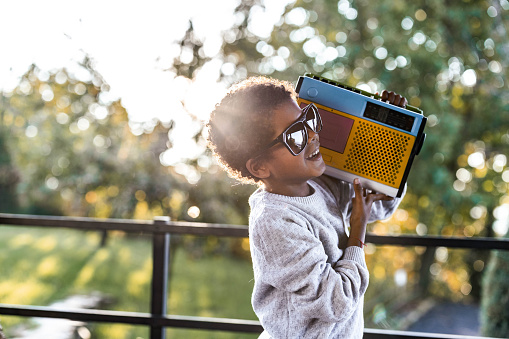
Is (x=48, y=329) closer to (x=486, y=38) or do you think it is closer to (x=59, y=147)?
(x=59, y=147)

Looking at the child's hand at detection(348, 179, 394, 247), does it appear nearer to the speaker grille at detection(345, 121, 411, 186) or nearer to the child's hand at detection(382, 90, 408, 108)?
the speaker grille at detection(345, 121, 411, 186)

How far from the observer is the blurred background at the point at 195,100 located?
17.8 ft

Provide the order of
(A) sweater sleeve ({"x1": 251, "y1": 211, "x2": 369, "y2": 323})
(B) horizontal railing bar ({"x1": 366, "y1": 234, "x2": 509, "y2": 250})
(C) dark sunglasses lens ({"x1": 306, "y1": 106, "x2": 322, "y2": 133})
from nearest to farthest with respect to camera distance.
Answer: (A) sweater sleeve ({"x1": 251, "y1": 211, "x2": 369, "y2": 323}) < (C) dark sunglasses lens ({"x1": 306, "y1": 106, "x2": 322, "y2": 133}) < (B) horizontal railing bar ({"x1": 366, "y1": 234, "x2": 509, "y2": 250})

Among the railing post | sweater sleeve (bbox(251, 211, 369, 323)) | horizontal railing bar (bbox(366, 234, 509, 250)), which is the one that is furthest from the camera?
the railing post

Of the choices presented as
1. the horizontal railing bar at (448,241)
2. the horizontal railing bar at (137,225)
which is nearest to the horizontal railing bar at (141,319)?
the horizontal railing bar at (137,225)

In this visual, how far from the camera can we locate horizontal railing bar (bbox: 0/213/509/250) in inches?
69.8

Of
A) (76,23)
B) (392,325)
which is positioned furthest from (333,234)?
(392,325)

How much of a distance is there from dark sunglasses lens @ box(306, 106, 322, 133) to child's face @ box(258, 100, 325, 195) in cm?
1

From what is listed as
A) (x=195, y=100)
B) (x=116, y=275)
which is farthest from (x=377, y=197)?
(x=116, y=275)

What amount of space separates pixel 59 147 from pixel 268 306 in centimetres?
616

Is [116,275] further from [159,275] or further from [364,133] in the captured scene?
[364,133]

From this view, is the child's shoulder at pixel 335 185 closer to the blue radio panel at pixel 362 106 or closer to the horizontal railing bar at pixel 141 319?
the blue radio panel at pixel 362 106

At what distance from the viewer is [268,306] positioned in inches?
46.3

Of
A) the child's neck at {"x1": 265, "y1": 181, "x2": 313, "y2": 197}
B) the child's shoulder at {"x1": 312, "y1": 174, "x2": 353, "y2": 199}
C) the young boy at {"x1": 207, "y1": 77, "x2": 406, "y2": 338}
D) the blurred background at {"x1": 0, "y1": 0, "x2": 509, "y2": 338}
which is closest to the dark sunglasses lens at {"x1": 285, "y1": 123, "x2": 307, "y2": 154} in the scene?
the young boy at {"x1": 207, "y1": 77, "x2": 406, "y2": 338}
